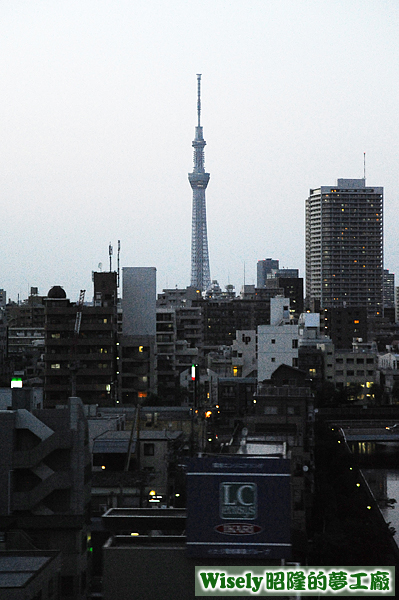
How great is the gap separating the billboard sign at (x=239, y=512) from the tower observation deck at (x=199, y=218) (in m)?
107

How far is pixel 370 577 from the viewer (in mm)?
9570

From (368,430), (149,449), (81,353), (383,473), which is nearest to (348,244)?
(368,430)

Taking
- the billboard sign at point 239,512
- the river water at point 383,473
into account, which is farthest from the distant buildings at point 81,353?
the billboard sign at point 239,512

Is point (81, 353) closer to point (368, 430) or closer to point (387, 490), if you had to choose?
point (368, 430)

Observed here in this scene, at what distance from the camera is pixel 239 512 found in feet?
29.3

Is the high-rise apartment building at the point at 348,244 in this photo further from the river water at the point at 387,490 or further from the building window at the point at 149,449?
the building window at the point at 149,449

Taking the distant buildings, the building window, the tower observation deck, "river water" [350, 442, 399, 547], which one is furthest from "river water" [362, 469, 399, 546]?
the tower observation deck

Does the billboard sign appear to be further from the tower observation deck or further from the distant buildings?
the tower observation deck

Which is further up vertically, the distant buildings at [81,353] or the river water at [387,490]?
the distant buildings at [81,353]

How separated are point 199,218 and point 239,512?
123 metres

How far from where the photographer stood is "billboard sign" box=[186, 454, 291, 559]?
8891 mm

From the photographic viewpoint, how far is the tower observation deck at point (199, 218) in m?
121

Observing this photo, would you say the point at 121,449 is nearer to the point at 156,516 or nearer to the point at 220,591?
the point at 156,516

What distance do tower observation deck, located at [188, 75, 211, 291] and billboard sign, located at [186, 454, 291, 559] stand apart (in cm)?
10667
